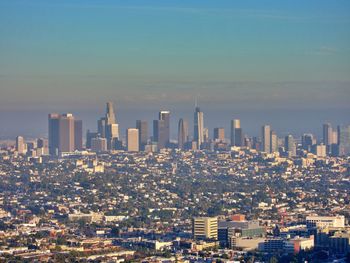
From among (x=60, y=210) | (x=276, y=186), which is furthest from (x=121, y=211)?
(x=276, y=186)

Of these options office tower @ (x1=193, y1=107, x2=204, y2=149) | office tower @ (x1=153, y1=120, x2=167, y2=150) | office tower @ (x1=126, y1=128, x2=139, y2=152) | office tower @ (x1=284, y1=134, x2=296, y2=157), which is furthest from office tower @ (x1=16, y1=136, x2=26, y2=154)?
office tower @ (x1=284, y1=134, x2=296, y2=157)

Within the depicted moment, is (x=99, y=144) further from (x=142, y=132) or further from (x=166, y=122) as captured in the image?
(x=166, y=122)

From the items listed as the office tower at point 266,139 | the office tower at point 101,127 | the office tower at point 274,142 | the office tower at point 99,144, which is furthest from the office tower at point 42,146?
the office tower at point 274,142

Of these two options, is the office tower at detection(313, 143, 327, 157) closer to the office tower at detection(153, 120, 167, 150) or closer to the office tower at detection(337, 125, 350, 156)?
the office tower at detection(337, 125, 350, 156)

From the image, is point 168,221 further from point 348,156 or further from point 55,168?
point 348,156

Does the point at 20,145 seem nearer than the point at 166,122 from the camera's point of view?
Yes

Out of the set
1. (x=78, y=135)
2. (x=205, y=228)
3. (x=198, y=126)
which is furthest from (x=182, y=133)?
(x=205, y=228)
